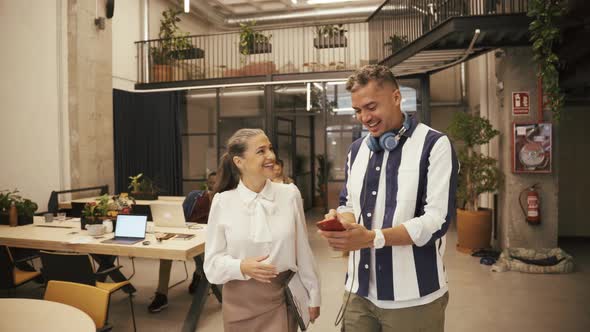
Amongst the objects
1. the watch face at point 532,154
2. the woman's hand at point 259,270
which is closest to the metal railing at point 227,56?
the watch face at point 532,154

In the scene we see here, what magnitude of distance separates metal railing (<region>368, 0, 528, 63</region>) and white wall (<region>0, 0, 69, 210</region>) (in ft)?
20.6

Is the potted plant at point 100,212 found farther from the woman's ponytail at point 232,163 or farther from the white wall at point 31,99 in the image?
the white wall at point 31,99

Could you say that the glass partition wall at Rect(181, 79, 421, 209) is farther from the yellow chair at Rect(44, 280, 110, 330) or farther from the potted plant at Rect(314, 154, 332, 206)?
the yellow chair at Rect(44, 280, 110, 330)

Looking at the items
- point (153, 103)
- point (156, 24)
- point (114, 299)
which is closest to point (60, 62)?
point (153, 103)

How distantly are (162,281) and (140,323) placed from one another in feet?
1.70

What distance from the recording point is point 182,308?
4848 millimetres

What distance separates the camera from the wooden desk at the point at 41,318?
2.04 m

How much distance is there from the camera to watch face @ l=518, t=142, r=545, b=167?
20.8ft

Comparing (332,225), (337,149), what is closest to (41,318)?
(332,225)

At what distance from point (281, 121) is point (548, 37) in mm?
7119

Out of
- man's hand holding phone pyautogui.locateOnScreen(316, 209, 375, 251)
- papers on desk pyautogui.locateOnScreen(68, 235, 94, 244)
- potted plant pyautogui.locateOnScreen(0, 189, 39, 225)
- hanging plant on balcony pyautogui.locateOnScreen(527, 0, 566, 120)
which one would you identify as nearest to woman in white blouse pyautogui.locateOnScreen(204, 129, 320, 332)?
man's hand holding phone pyautogui.locateOnScreen(316, 209, 375, 251)

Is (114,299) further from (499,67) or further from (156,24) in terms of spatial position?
(156,24)

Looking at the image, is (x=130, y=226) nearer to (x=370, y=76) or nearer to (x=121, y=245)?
(x=121, y=245)

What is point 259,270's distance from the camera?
2.08m
